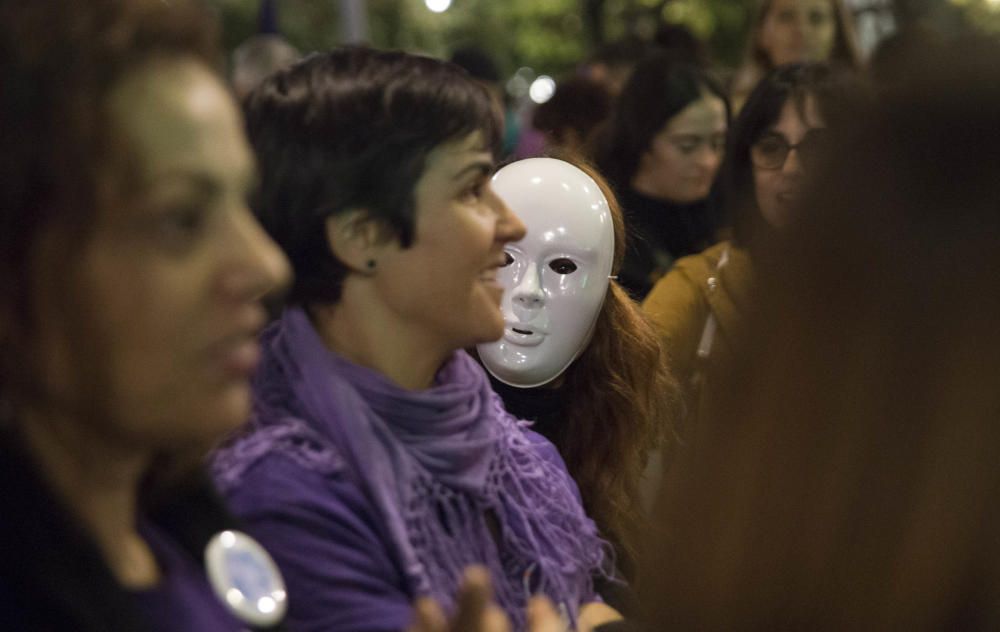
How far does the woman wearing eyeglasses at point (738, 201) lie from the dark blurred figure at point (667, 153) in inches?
21.5

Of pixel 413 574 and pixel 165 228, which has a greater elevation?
pixel 165 228

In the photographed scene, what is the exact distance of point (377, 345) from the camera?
6.40 feet

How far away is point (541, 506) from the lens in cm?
216

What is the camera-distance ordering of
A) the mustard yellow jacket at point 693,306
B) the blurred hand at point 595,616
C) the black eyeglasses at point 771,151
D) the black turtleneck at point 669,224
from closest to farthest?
the blurred hand at point 595,616, the mustard yellow jacket at point 693,306, the black eyeglasses at point 771,151, the black turtleneck at point 669,224

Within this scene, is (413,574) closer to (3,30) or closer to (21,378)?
(21,378)

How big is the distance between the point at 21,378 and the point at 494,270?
925 mm

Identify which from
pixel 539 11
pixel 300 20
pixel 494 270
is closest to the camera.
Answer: pixel 494 270

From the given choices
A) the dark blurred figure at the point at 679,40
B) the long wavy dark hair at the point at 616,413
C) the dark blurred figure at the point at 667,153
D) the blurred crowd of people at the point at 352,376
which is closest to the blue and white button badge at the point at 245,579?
the blurred crowd of people at the point at 352,376

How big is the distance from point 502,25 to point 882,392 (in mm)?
17576

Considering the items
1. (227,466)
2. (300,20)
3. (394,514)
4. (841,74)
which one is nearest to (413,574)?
(394,514)

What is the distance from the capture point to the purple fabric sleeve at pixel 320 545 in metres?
1.76

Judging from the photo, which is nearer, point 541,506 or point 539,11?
point 541,506

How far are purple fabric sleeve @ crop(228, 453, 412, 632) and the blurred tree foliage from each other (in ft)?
37.5

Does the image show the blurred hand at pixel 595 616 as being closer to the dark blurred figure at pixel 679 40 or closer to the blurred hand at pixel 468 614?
the blurred hand at pixel 468 614
